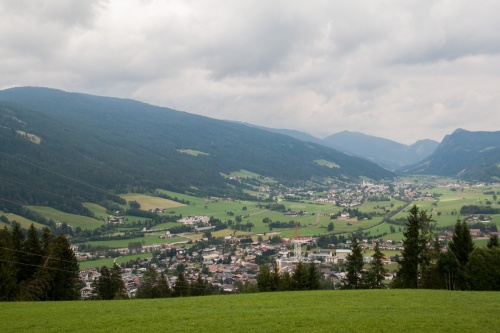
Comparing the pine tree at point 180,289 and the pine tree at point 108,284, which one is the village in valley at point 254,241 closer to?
the pine tree at point 108,284

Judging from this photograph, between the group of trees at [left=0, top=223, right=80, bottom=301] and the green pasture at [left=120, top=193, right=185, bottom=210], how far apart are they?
10244 cm

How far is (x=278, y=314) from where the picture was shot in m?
19.7

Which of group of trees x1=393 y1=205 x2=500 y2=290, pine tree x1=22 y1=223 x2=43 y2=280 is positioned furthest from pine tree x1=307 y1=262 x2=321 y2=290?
pine tree x1=22 y1=223 x2=43 y2=280

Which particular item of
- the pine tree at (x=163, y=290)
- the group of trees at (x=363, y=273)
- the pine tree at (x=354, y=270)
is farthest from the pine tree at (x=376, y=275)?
the pine tree at (x=163, y=290)

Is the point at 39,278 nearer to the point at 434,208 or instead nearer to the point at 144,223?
the point at 144,223

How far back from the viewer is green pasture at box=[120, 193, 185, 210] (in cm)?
14530

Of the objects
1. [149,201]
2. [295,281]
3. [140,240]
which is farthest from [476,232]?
[149,201]

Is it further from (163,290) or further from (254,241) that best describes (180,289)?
(254,241)

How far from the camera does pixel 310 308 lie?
2119cm

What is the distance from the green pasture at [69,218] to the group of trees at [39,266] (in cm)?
7415

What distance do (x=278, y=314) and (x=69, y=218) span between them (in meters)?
108

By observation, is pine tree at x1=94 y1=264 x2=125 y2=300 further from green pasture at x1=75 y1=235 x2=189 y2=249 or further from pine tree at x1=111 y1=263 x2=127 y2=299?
green pasture at x1=75 y1=235 x2=189 y2=249

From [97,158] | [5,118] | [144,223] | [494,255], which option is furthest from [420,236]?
[5,118]

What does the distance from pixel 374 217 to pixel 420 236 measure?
97.4m
